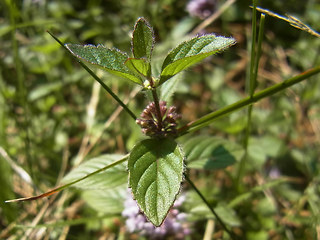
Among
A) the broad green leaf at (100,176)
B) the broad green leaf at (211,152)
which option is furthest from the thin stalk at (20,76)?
the broad green leaf at (211,152)

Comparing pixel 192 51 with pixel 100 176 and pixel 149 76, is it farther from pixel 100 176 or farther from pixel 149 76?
pixel 100 176

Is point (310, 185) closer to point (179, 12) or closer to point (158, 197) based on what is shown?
point (158, 197)

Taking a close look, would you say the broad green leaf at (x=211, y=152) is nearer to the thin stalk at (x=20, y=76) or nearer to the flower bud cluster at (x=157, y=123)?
the flower bud cluster at (x=157, y=123)

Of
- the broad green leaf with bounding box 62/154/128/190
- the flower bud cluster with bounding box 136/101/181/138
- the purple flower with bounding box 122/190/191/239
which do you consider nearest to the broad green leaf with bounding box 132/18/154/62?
the flower bud cluster with bounding box 136/101/181/138

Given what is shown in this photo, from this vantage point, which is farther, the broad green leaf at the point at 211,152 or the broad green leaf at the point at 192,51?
the broad green leaf at the point at 211,152

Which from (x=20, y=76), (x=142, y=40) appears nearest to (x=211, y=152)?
(x=142, y=40)

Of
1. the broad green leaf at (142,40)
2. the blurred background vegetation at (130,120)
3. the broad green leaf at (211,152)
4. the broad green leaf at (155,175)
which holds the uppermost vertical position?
the blurred background vegetation at (130,120)
